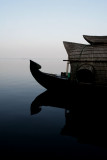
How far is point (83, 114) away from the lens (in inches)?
435

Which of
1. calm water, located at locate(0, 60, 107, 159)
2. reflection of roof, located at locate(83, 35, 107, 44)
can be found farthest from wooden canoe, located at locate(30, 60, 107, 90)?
reflection of roof, located at locate(83, 35, 107, 44)

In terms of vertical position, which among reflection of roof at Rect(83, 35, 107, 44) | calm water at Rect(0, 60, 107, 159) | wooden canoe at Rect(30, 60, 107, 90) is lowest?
calm water at Rect(0, 60, 107, 159)

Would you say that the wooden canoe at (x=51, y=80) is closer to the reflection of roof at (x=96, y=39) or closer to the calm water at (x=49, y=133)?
the calm water at (x=49, y=133)

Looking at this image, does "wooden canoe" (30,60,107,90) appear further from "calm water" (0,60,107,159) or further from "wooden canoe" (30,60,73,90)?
"calm water" (0,60,107,159)

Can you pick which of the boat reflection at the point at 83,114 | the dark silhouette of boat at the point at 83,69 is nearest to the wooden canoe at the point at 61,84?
the dark silhouette of boat at the point at 83,69

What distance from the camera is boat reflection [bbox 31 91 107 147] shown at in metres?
8.05

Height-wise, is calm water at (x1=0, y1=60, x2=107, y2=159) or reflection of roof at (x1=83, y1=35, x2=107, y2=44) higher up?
reflection of roof at (x1=83, y1=35, x2=107, y2=44)

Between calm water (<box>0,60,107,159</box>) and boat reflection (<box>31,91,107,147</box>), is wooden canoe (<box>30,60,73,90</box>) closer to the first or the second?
boat reflection (<box>31,91,107,147</box>)

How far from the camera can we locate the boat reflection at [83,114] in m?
8.05

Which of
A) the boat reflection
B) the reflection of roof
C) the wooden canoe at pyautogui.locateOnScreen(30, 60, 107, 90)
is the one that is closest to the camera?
the boat reflection

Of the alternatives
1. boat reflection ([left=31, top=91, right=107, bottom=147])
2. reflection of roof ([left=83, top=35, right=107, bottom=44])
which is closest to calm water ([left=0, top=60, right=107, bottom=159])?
boat reflection ([left=31, top=91, right=107, bottom=147])

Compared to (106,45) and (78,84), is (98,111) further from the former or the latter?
(106,45)

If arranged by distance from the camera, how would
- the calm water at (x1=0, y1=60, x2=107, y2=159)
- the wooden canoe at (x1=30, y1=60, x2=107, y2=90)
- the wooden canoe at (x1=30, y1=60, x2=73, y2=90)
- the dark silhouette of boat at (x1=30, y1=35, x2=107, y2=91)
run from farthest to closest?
1. the wooden canoe at (x1=30, y1=60, x2=73, y2=90)
2. the dark silhouette of boat at (x1=30, y1=35, x2=107, y2=91)
3. the wooden canoe at (x1=30, y1=60, x2=107, y2=90)
4. the calm water at (x1=0, y1=60, x2=107, y2=159)

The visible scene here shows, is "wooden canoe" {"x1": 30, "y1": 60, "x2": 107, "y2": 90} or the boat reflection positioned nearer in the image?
the boat reflection
